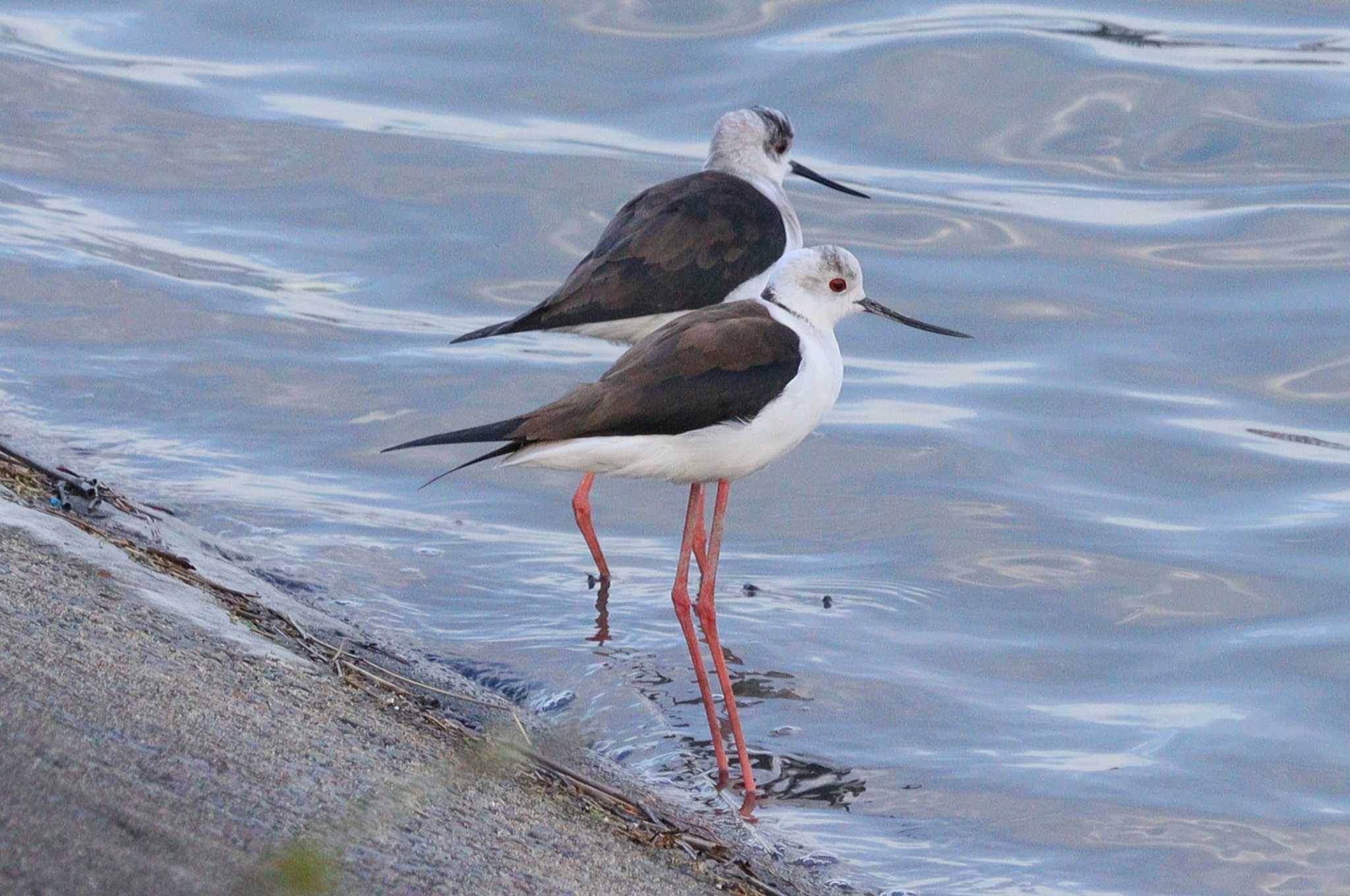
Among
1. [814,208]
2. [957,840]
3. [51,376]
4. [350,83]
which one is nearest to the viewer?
[957,840]

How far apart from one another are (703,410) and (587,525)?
1.77 m

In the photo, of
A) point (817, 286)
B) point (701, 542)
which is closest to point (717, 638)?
point (701, 542)

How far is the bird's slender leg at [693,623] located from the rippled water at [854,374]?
0.07m

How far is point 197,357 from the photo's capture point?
8789mm

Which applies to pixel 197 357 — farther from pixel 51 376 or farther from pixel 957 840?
pixel 957 840

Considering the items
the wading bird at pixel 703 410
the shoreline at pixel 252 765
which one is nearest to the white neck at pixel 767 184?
the wading bird at pixel 703 410

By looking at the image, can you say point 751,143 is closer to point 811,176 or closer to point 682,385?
point 811,176

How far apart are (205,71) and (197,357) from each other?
16.5 ft

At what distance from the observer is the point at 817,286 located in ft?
19.2

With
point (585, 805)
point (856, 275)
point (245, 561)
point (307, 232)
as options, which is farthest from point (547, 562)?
point (307, 232)

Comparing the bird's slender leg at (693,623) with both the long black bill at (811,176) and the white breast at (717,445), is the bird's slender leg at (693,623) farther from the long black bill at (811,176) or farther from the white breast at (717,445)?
the long black bill at (811,176)

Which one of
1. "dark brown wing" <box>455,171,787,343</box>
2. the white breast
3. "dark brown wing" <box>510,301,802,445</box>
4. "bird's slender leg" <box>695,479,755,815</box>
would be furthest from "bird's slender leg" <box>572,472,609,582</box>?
"dark brown wing" <box>510,301,802,445</box>

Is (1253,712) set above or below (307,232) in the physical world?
below

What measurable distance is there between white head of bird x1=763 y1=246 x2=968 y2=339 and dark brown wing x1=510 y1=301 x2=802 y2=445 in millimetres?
337
